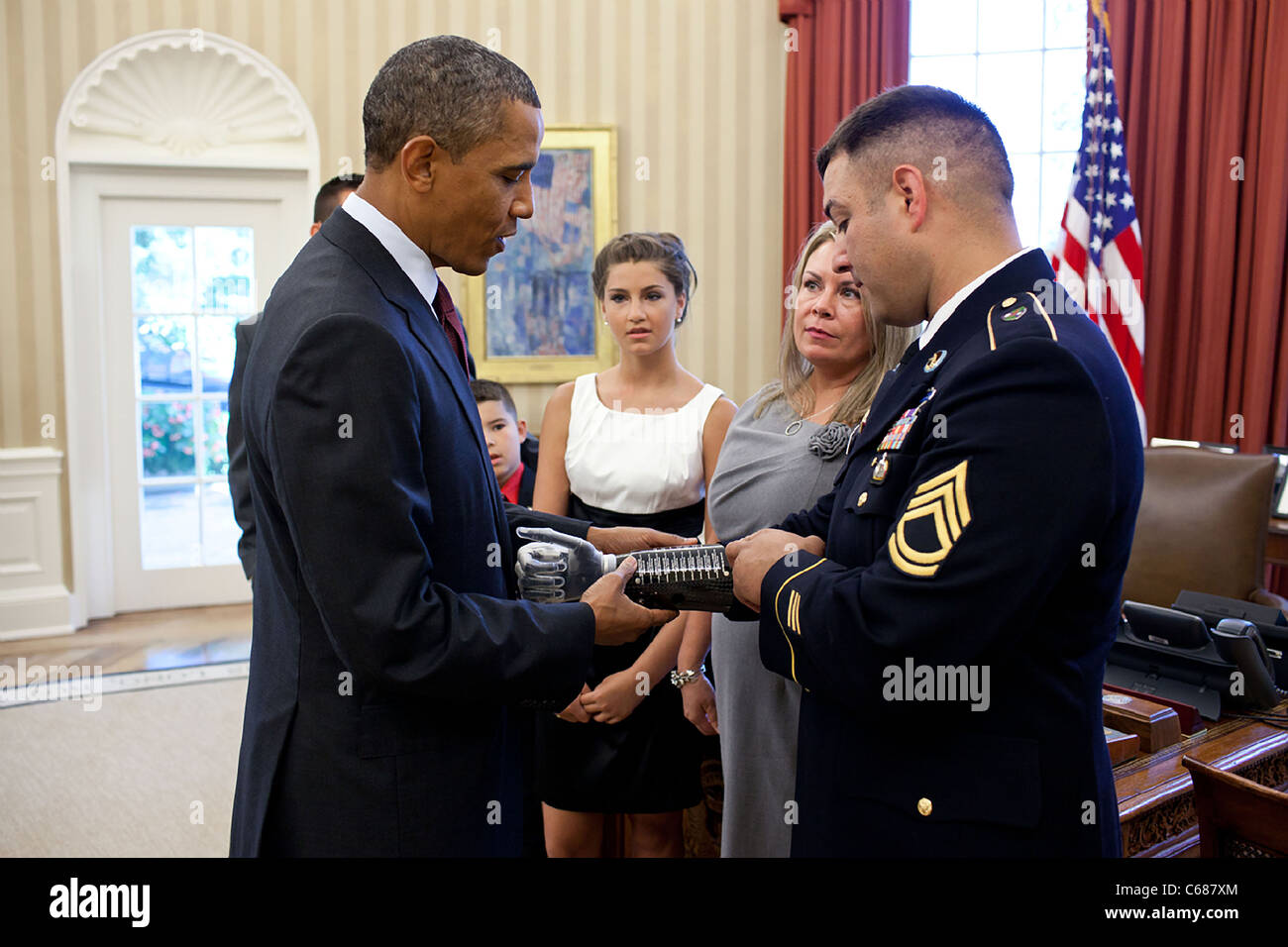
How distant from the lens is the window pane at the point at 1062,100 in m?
5.00

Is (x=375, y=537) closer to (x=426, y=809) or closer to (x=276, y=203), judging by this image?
(x=426, y=809)

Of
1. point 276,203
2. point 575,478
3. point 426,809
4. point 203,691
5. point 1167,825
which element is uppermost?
point 276,203

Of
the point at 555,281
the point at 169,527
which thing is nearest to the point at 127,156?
the point at 169,527

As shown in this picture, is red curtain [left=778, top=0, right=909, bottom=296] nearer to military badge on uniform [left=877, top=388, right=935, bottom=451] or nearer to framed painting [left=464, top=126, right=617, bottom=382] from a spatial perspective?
framed painting [left=464, top=126, right=617, bottom=382]

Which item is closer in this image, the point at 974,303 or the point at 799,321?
the point at 974,303

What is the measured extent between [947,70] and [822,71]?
26.9 inches

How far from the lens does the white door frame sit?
5.19m

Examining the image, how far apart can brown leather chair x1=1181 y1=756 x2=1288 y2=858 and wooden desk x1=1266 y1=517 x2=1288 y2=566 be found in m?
2.47

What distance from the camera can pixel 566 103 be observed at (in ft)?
18.0

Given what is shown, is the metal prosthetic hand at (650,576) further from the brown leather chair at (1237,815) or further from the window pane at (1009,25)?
the window pane at (1009,25)

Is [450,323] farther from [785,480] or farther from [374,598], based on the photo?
[785,480]

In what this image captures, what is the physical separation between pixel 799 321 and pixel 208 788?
278cm

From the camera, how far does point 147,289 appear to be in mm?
5535

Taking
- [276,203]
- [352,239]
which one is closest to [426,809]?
[352,239]
